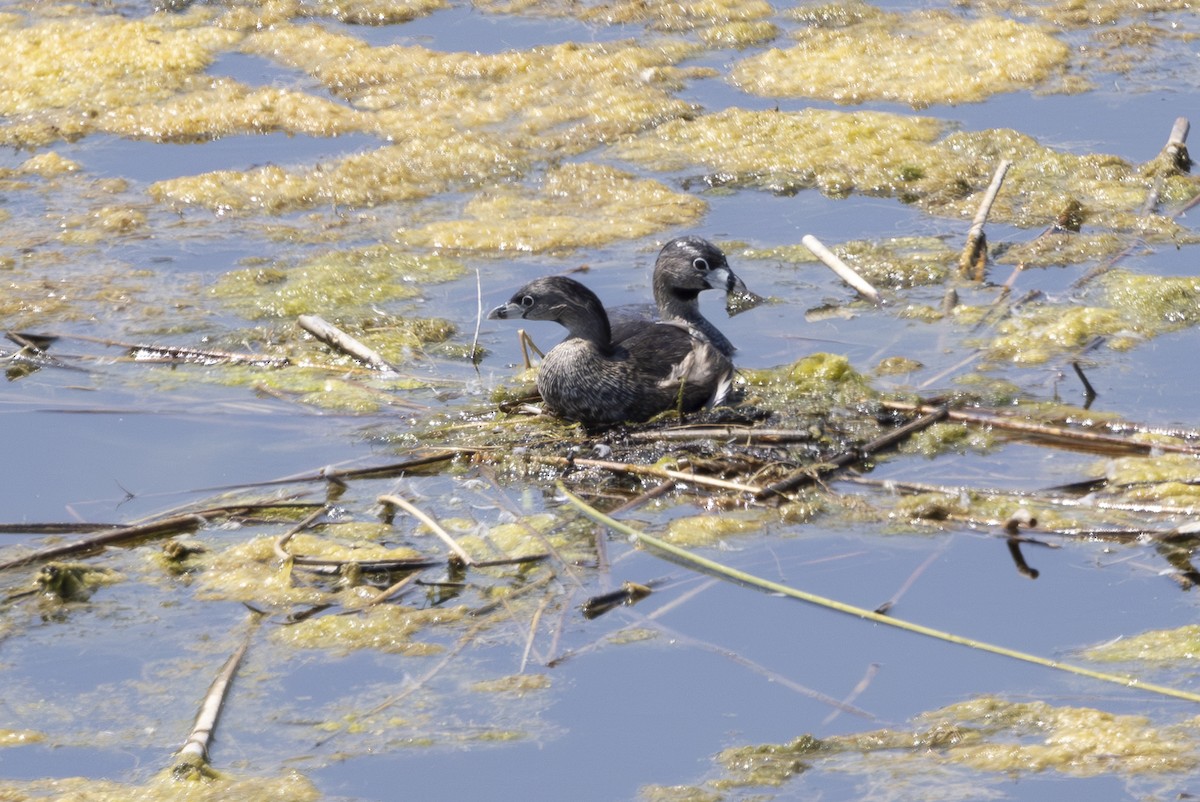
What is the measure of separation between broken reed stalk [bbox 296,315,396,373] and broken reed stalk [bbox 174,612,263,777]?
7.99 ft

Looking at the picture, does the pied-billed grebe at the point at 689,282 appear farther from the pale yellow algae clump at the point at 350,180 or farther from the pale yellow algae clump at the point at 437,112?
the pale yellow algae clump at the point at 350,180

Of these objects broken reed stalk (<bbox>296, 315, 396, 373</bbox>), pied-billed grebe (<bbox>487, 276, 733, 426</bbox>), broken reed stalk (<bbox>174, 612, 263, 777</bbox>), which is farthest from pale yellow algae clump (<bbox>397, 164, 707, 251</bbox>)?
broken reed stalk (<bbox>174, 612, 263, 777</bbox>)

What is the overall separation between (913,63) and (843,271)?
348 centimetres

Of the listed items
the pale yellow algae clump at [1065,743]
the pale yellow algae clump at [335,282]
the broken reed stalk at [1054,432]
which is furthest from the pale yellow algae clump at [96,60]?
the pale yellow algae clump at [1065,743]

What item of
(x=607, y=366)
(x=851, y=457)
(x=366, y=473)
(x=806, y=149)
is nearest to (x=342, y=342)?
(x=366, y=473)

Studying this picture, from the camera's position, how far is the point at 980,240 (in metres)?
8.45

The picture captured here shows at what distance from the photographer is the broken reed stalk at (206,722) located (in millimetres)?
4684

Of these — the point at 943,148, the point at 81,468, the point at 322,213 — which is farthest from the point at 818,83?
the point at 81,468

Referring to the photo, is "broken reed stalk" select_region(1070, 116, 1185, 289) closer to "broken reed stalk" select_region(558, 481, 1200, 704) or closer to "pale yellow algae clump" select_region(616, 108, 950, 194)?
"pale yellow algae clump" select_region(616, 108, 950, 194)

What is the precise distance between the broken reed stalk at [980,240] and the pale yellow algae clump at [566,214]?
1.69 metres

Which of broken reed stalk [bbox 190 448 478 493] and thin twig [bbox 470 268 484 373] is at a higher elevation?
thin twig [bbox 470 268 484 373]

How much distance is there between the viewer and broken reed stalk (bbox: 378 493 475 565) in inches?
225

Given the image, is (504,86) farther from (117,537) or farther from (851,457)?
(117,537)

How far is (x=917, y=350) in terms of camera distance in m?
7.59
